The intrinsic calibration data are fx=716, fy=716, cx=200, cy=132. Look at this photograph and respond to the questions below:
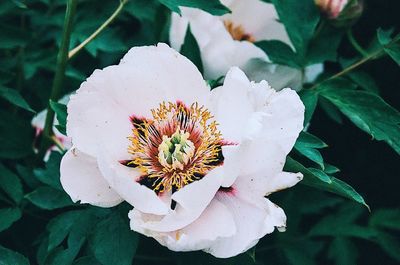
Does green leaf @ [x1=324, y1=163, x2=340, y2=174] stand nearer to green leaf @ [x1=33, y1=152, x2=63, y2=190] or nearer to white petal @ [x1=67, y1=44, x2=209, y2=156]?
white petal @ [x1=67, y1=44, x2=209, y2=156]

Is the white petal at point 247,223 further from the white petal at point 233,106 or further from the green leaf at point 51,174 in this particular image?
the green leaf at point 51,174

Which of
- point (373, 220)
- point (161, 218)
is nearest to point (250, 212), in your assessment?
point (161, 218)

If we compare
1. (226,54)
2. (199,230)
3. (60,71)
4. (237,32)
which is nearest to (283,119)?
(199,230)

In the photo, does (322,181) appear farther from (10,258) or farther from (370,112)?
(10,258)

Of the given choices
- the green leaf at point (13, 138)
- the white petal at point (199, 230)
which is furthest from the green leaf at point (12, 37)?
the white petal at point (199, 230)

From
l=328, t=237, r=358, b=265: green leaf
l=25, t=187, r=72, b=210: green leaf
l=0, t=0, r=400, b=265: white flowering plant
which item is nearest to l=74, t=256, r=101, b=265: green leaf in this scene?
l=0, t=0, r=400, b=265: white flowering plant

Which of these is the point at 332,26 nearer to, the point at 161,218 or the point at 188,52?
the point at 188,52
